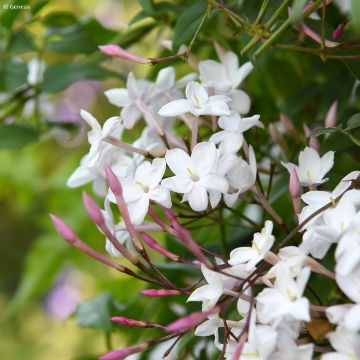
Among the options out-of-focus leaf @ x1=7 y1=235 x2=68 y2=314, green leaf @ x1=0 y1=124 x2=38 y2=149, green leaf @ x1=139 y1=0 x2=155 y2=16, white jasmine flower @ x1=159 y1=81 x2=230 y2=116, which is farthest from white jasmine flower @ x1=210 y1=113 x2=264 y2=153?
out-of-focus leaf @ x1=7 y1=235 x2=68 y2=314

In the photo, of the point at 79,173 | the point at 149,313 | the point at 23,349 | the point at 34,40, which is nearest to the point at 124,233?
the point at 79,173

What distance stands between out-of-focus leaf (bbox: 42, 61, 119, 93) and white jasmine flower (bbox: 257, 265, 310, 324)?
29cm

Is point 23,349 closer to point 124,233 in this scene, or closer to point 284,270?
point 124,233

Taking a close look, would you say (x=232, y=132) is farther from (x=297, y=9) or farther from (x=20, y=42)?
(x=20, y=42)

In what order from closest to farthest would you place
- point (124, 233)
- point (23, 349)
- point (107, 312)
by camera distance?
1. point (124, 233)
2. point (107, 312)
3. point (23, 349)

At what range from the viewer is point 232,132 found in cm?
36

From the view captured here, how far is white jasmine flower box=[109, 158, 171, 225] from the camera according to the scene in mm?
336

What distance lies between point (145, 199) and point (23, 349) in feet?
4.51

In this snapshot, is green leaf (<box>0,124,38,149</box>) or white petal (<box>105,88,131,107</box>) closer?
white petal (<box>105,88,131,107</box>)

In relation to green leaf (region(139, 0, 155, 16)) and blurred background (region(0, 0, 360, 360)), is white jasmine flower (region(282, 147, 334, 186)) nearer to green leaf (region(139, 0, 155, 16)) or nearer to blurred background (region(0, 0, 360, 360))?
blurred background (region(0, 0, 360, 360))

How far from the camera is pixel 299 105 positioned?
1.72 ft

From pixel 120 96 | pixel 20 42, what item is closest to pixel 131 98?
pixel 120 96

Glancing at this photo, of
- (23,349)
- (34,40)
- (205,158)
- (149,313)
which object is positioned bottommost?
(23,349)

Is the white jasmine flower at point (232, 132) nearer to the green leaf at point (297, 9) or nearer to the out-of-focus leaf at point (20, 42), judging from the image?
the green leaf at point (297, 9)
